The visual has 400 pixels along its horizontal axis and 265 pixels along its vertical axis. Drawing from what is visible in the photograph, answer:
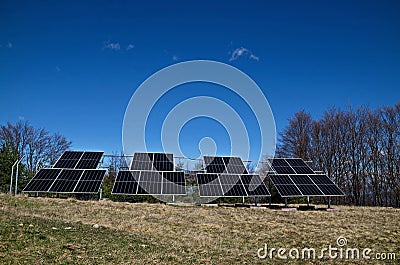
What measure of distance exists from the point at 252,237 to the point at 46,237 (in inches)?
230

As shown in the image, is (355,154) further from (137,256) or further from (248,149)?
(137,256)

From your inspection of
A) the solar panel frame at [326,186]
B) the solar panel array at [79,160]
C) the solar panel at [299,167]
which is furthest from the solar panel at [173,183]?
the solar panel frame at [326,186]

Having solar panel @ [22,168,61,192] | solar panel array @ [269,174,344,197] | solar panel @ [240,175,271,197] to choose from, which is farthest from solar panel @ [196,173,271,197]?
solar panel @ [22,168,61,192]

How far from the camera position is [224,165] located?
796 inches

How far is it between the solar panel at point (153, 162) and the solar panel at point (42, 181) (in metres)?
4.41

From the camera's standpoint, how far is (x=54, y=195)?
18875mm

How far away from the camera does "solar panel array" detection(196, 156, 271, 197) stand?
1725 centimetres

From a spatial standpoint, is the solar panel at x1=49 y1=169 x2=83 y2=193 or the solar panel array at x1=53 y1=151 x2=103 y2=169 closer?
the solar panel at x1=49 y1=169 x2=83 y2=193

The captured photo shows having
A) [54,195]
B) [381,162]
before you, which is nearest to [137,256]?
[54,195]

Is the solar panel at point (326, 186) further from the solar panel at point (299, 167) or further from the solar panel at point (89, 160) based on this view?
the solar panel at point (89, 160)

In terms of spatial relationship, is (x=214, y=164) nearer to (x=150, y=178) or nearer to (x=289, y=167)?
(x=150, y=178)

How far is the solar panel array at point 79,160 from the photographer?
19.2m

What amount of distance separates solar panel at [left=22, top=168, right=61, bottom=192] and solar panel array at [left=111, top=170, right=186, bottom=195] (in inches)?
136

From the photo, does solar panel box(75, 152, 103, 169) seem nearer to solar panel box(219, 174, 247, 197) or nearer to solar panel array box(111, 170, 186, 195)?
solar panel array box(111, 170, 186, 195)
